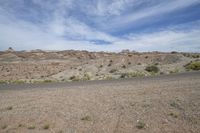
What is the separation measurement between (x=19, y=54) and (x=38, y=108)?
6187 cm

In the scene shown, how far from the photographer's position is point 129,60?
5266cm

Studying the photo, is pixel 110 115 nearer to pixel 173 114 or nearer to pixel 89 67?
pixel 173 114

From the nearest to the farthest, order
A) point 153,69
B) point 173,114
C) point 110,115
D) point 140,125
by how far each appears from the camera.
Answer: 1. point 140,125
2. point 173,114
3. point 110,115
4. point 153,69

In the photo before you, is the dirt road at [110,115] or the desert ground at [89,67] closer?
the dirt road at [110,115]

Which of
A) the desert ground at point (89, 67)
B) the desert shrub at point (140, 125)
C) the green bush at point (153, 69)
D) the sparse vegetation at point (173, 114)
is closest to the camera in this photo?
the desert shrub at point (140, 125)

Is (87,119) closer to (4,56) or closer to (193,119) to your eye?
(193,119)

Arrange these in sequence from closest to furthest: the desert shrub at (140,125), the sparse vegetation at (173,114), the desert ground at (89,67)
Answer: the desert shrub at (140,125) < the sparse vegetation at (173,114) < the desert ground at (89,67)

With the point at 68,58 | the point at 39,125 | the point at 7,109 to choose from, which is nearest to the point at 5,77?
the point at 68,58

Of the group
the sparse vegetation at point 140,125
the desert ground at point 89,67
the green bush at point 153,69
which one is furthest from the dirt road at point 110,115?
the green bush at point 153,69

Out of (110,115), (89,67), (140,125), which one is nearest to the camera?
(140,125)

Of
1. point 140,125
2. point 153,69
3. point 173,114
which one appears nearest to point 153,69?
point 153,69

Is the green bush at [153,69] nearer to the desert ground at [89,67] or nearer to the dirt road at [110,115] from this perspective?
the desert ground at [89,67]

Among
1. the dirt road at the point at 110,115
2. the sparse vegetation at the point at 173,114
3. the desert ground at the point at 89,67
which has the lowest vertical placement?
the desert ground at the point at 89,67

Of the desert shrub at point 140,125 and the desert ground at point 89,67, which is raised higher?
the desert shrub at point 140,125
